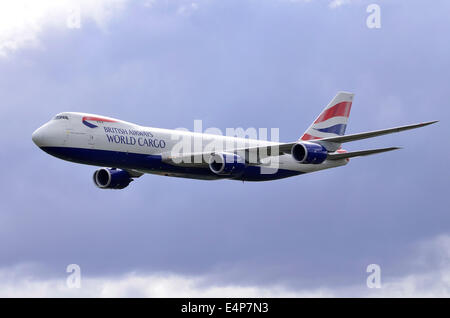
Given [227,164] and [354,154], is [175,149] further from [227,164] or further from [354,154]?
[354,154]

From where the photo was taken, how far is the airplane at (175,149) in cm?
8919

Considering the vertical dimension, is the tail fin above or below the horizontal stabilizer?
above

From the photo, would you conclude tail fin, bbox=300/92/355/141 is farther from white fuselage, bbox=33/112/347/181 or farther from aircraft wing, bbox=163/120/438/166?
aircraft wing, bbox=163/120/438/166

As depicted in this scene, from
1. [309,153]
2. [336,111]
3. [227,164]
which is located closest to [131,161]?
[227,164]

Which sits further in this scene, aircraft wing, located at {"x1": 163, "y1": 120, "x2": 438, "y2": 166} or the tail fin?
the tail fin

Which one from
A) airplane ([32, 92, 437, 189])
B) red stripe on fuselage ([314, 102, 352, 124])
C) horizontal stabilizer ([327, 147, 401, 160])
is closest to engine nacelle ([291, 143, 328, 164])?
airplane ([32, 92, 437, 189])

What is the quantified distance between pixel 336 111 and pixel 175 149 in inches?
793

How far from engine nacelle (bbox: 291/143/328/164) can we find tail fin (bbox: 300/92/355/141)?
12306 mm

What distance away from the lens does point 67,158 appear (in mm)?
89500

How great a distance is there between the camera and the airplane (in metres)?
89.2
